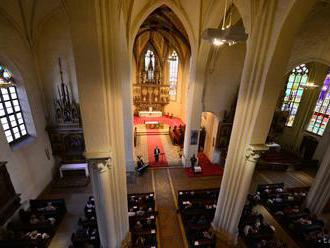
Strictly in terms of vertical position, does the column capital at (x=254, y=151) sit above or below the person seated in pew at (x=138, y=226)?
above

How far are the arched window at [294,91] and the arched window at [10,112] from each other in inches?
715

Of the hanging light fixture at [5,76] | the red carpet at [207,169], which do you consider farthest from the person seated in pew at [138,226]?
the hanging light fixture at [5,76]

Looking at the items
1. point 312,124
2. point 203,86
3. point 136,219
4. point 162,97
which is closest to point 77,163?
point 136,219

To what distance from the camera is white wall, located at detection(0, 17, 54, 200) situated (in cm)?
712

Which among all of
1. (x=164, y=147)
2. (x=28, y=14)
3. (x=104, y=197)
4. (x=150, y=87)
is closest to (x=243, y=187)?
(x=104, y=197)

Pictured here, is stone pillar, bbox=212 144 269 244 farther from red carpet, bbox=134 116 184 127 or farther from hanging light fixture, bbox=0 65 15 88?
red carpet, bbox=134 116 184 127

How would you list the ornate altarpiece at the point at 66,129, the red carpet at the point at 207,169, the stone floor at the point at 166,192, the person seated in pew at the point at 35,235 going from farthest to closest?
the red carpet at the point at 207,169 → the ornate altarpiece at the point at 66,129 → the stone floor at the point at 166,192 → the person seated in pew at the point at 35,235

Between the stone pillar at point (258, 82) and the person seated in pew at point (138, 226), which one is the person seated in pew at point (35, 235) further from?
the stone pillar at point (258, 82)

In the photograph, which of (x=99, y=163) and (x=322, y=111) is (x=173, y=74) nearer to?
(x=322, y=111)

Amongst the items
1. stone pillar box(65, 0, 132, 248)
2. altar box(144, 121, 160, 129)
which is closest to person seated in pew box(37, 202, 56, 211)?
stone pillar box(65, 0, 132, 248)

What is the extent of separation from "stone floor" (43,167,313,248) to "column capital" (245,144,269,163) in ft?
14.4

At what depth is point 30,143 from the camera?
331 inches

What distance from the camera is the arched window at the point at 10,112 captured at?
25.0ft

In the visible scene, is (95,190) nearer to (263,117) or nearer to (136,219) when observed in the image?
(136,219)
